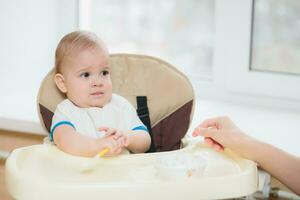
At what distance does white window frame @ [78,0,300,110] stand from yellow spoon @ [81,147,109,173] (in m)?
0.82

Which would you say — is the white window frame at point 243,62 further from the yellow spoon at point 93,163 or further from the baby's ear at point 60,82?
the yellow spoon at point 93,163

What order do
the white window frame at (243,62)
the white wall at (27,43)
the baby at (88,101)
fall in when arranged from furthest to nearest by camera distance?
1. the white wall at (27,43)
2. the white window frame at (243,62)
3. the baby at (88,101)

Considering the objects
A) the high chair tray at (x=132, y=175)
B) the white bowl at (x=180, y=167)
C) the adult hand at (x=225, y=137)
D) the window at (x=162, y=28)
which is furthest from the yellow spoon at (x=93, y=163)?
the window at (x=162, y=28)

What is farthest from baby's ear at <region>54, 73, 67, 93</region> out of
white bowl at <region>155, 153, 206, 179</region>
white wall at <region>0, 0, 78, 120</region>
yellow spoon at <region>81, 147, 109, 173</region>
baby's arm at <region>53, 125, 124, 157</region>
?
white wall at <region>0, 0, 78, 120</region>

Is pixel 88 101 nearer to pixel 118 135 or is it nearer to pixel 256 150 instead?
pixel 118 135

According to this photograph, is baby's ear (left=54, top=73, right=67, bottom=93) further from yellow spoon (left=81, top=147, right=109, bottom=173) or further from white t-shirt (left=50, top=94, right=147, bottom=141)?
yellow spoon (left=81, top=147, right=109, bottom=173)

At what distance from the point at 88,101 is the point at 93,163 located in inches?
8.2

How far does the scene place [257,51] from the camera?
1.98 meters

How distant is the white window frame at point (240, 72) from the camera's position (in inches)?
75.7

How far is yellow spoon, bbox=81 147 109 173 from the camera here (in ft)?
4.10

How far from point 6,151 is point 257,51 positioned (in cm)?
89

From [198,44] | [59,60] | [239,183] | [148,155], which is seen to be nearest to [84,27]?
[198,44]

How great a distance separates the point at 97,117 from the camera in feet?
4.70

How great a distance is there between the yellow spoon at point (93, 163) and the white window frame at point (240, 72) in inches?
32.1
